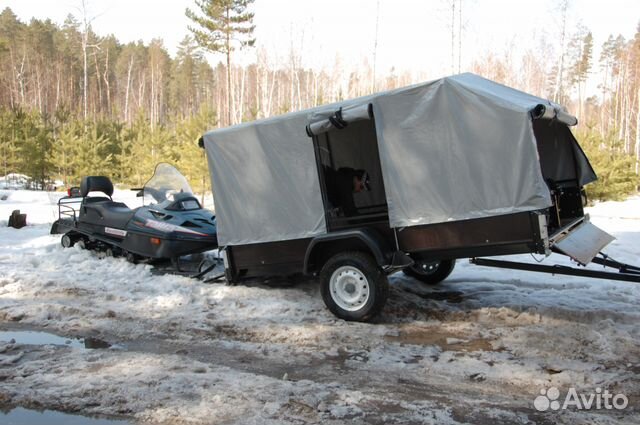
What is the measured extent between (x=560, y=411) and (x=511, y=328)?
180 centimetres

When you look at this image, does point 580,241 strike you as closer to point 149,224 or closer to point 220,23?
point 149,224

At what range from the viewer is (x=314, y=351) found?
181 inches

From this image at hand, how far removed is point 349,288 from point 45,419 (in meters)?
3.19

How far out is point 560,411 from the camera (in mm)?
3340

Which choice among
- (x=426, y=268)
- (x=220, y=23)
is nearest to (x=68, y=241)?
(x=426, y=268)

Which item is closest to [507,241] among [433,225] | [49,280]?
[433,225]

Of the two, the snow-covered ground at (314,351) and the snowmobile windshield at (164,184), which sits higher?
the snowmobile windshield at (164,184)

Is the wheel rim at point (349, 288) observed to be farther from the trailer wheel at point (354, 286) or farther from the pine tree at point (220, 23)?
the pine tree at point (220, 23)

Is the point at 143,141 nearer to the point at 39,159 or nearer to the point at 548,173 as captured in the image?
the point at 39,159

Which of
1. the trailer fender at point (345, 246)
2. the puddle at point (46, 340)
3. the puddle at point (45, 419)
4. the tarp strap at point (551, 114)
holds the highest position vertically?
the tarp strap at point (551, 114)

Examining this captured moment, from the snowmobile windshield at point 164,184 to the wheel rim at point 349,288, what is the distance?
4.26 m

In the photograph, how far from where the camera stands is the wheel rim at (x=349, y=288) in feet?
17.7

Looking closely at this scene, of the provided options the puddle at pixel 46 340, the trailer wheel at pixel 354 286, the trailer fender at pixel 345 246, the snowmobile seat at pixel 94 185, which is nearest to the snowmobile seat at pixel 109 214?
the snowmobile seat at pixel 94 185

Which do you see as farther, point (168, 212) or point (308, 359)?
point (168, 212)
